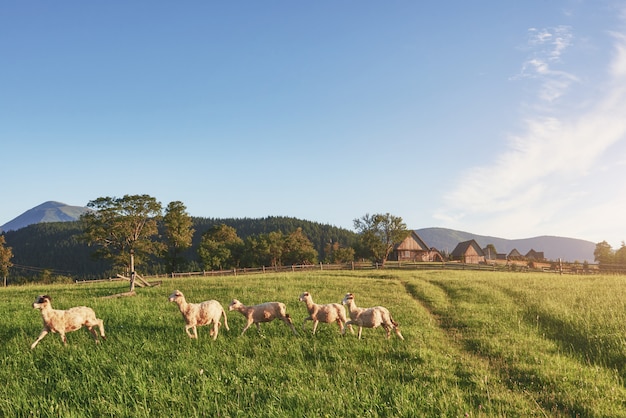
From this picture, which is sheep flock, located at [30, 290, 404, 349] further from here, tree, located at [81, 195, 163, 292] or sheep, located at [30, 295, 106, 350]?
tree, located at [81, 195, 163, 292]

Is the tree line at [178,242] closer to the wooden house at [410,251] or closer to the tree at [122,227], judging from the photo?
the tree at [122,227]

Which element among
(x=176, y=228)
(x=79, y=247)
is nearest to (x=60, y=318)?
(x=176, y=228)

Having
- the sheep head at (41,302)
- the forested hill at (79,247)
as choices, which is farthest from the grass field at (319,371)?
the forested hill at (79,247)

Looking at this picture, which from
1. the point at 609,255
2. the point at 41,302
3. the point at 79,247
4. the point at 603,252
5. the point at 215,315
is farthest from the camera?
the point at 79,247

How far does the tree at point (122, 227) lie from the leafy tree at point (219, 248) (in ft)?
41.6

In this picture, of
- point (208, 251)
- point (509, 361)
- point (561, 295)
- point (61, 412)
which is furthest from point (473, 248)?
point (61, 412)

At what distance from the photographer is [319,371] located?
7164mm

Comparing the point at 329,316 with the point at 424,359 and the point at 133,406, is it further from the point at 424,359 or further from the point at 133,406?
the point at 133,406

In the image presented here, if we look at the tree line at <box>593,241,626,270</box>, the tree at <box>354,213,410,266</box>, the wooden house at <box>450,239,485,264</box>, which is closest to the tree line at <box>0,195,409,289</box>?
the tree at <box>354,213,410,266</box>

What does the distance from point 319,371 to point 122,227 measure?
5693 centimetres

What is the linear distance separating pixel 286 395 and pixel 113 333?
6.45 m

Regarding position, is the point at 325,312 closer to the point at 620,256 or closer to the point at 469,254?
the point at 620,256

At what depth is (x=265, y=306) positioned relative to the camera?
385 inches

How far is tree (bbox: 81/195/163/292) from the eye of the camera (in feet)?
182
